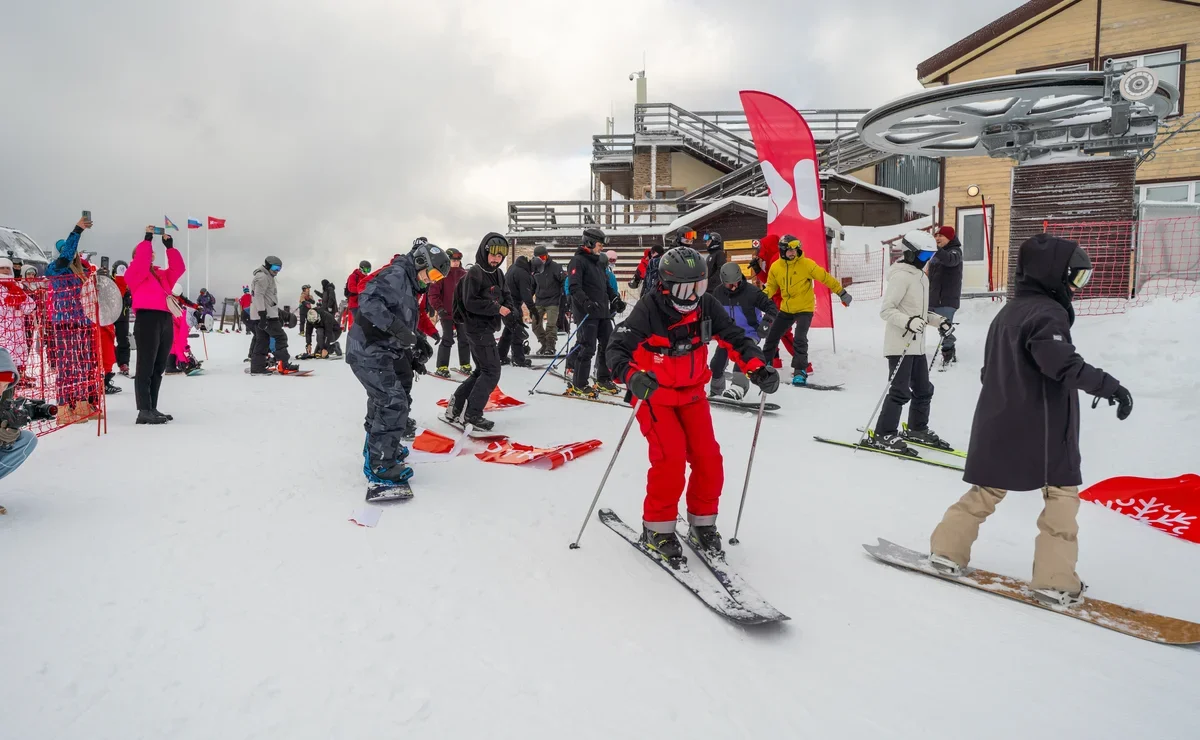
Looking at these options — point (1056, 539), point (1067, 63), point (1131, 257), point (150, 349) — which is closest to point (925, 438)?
point (1056, 539)

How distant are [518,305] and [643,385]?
717 centimetres

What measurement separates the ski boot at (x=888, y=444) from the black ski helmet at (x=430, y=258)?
4.05m

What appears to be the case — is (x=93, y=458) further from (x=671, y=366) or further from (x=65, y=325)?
(x=671, y=366)

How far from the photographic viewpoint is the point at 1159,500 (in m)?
4.41

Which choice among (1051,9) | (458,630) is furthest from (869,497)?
(1051,9)

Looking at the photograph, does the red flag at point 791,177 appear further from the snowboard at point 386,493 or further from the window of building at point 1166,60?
the snowboard at point 386,493

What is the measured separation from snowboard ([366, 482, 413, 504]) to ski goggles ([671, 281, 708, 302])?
232 centimetres

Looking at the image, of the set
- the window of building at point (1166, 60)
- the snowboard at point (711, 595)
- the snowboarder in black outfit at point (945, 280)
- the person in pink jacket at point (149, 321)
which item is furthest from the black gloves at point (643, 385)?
the window of building at point (1166, 60)

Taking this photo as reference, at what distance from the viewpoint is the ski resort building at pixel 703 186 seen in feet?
68.4

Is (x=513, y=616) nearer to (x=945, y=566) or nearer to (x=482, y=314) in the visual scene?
(x=945, y=566)

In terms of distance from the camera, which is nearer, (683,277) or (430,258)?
(683,277)

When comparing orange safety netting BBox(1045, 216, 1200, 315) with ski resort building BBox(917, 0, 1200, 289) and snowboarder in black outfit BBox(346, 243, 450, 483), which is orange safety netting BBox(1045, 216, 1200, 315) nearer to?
ski resort building BBox(917, 0, 1200, 289)

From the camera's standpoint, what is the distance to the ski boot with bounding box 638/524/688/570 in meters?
3.35

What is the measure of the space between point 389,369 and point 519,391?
169 inches
